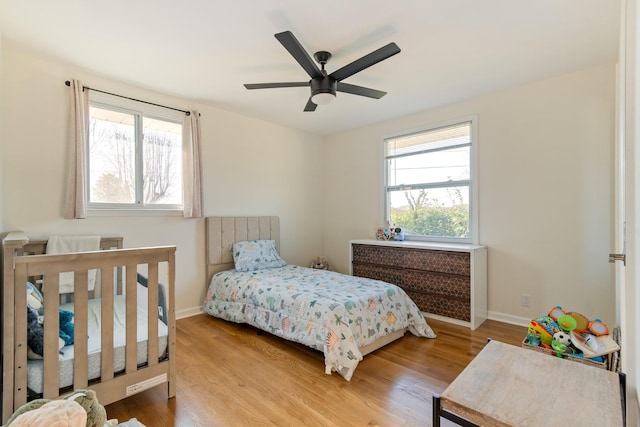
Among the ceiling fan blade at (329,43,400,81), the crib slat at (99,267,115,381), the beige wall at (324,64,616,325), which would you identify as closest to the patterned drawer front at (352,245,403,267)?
the beige wall at (324,64,616,325)

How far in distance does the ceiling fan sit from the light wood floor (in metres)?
2.10

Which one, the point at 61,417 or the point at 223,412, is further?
the point at 223,412

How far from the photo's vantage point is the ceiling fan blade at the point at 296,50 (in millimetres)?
1823

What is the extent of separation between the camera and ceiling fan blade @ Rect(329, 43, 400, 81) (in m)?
1.93

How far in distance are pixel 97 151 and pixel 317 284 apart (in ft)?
8.07

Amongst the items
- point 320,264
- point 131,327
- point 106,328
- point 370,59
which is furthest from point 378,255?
point 106,328

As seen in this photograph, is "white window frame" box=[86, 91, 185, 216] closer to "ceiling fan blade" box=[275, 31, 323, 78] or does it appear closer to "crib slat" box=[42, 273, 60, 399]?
"crib slat" box=[42, 273, 60, 399]

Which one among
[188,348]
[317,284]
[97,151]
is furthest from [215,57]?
[188,348]

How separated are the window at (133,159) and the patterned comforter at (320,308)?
115 cm

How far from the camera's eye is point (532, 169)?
10.1ft

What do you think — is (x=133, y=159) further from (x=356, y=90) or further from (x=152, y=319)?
(x=356, y=90)

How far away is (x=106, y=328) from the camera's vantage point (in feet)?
5.41

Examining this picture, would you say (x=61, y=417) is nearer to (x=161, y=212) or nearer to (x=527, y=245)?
(x=161, y=212)

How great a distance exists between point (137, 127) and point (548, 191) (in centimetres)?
418
